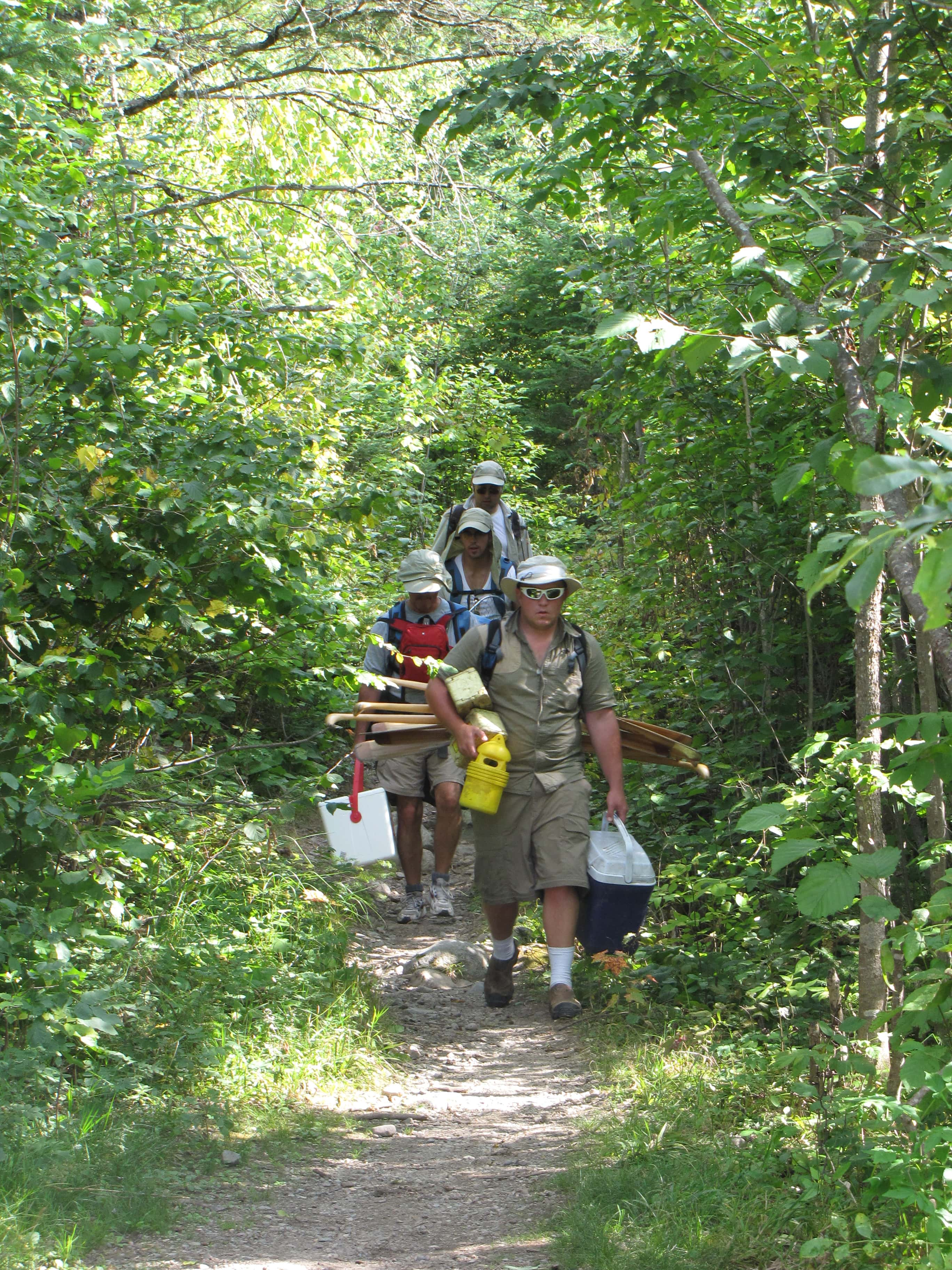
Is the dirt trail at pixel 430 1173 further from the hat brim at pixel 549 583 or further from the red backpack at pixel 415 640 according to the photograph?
the hat brim at pixel 549 583

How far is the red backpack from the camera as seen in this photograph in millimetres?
7129

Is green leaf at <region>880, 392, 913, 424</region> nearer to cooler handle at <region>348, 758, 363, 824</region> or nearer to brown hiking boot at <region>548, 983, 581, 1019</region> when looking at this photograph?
brown hiking boot at <region>548, 983, 581, 1019</region>

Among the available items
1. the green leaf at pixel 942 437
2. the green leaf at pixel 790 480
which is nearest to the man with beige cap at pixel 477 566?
the green leaf at pixel 790 480

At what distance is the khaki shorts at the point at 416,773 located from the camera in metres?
7.43

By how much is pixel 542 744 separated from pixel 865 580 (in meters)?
4.02

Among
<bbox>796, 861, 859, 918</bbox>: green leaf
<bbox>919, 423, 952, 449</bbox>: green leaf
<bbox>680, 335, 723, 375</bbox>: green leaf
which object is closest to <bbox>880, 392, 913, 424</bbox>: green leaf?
<bbox>680, 335, 723, 375</bbox>: green leaf

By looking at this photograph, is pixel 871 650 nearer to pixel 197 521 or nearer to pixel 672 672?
pixel 197 521

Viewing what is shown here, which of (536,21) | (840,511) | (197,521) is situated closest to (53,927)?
(197,521)

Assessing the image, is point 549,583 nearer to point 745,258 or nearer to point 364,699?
point 364,699

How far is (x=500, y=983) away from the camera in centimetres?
606

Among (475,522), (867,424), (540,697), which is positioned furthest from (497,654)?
(867,424)

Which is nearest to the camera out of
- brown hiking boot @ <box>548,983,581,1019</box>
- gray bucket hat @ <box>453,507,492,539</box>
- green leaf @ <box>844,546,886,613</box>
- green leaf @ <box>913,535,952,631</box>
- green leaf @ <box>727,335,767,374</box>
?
green leaf @ <box>913,535,952,631</box>

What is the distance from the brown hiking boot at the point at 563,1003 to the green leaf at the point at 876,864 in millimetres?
2979

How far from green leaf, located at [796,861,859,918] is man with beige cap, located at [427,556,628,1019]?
283 centimetres
